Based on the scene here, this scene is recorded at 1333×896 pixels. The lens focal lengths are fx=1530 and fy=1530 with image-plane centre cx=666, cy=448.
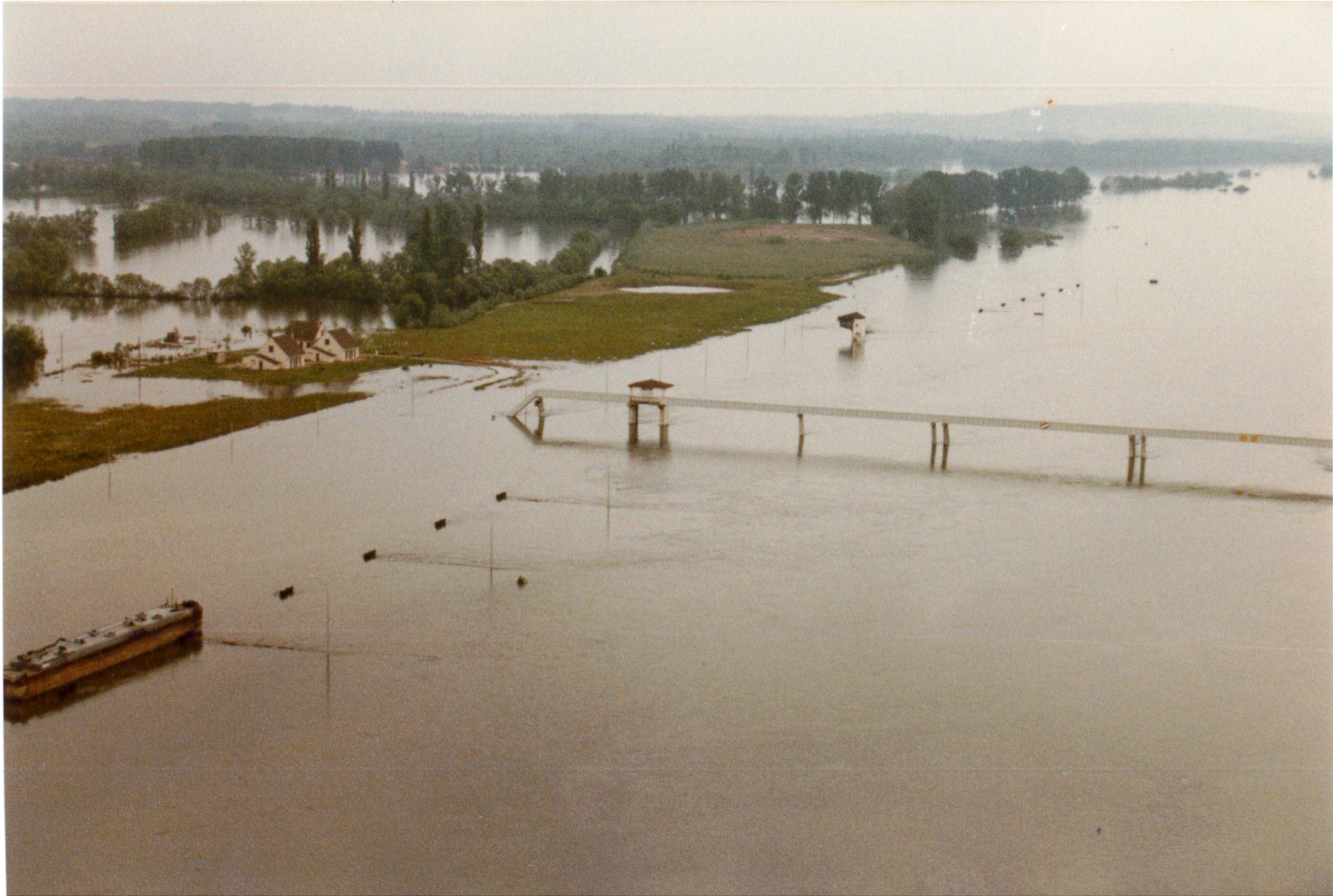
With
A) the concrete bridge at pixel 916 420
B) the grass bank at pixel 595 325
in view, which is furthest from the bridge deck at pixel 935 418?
the grass bank at pixel 595 325

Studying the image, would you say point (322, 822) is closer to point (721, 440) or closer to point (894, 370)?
point (721, 440)

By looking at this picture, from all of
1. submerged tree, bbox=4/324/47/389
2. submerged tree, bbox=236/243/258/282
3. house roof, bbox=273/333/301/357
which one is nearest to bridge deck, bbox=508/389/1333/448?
house roof, bbox=273/333/301/357

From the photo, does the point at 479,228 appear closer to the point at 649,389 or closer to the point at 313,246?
the point at 313,246

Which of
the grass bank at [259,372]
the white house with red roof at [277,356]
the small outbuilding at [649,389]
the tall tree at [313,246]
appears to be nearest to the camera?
the small outbuilding at [649,389]

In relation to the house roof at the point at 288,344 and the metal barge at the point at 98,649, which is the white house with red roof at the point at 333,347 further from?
the metal barge at the point at 98,649

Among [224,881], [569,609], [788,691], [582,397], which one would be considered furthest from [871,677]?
[582,397]

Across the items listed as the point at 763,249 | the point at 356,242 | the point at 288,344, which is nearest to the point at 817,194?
the point at 763,249
